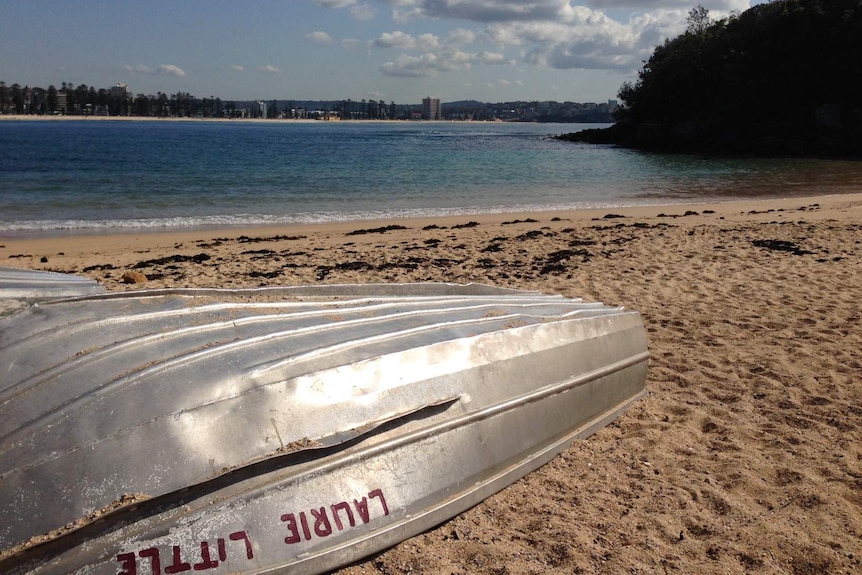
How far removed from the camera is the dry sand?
2771mm

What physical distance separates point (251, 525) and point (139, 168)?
3187 cm

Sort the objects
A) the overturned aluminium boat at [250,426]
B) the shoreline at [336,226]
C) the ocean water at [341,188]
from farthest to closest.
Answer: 1. the ocean water at [341,188]
2. the shoreline at [336,226]
3. the overturned aluminium boat at [250,426]

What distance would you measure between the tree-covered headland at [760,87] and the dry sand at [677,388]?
3836cm

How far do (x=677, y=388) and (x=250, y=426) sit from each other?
10.5 feet

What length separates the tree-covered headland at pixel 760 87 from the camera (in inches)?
1732

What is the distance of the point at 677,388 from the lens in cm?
451

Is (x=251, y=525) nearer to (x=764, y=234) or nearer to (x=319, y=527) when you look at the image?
(x=319, y=527)

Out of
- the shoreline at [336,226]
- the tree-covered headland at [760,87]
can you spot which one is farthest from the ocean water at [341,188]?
the tree-covered headland at [760,87]

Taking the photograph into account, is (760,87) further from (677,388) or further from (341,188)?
(677,388)

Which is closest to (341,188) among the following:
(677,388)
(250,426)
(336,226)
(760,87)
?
(336,226)

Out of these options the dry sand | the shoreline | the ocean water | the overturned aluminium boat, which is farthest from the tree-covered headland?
the overturned aluminium boat

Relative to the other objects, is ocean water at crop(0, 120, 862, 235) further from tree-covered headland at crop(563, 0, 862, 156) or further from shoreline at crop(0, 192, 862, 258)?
tree-covered headland at crop(563, 0, 862, 156)

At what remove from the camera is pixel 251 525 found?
7.28ft

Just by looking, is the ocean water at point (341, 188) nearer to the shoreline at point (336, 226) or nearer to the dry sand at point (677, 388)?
the shoreline at point (336, 226)
